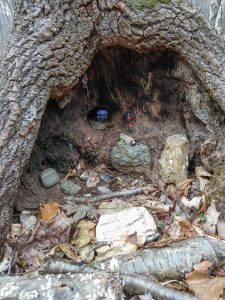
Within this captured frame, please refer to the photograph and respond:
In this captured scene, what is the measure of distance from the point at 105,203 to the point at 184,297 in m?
1.44

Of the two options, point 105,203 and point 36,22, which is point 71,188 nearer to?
point 105,203

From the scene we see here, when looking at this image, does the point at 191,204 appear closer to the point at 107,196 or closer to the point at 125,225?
the point at 125,225

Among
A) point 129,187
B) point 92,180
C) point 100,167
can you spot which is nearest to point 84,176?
point 92,180

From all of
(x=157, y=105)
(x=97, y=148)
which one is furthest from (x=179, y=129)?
(x=97, y=148)

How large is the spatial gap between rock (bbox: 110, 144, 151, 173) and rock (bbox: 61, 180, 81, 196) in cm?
54

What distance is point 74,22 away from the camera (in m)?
3.07

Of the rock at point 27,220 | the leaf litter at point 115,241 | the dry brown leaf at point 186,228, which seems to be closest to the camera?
the leaf litter at point 115,241

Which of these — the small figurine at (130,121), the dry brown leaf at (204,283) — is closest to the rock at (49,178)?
the small figurine at (130,121)

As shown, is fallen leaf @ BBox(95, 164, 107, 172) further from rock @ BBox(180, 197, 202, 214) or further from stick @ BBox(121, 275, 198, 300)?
stick @ BBox(121, 275, 198, 300)

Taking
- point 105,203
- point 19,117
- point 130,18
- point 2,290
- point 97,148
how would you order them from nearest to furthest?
point 2,290
point 19,117
point 130,18
point 105,203
point 97,148

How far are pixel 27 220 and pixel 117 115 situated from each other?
1750 mm

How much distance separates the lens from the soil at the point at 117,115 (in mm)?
3516

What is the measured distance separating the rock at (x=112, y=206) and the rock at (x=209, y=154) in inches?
35.9

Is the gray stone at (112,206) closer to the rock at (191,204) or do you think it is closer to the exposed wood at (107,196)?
the exposed wood at (107,196)
